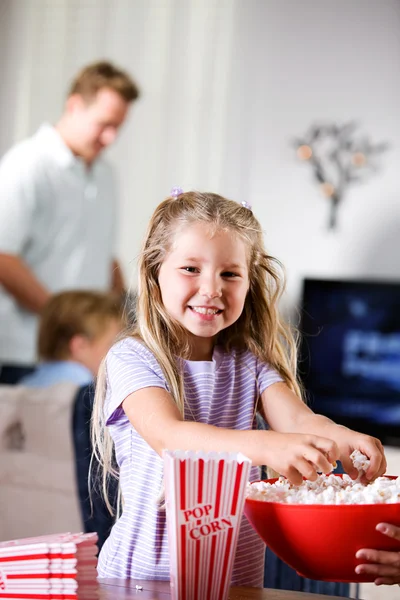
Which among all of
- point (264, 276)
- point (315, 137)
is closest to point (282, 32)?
point (315, 137)

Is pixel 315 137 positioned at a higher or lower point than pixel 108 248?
higher

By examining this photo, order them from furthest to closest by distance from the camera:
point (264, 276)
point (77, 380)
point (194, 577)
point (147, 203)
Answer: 1. point (147, 203)
2. point (77, 380)
3. point (264, 276)
4. point (194, 577)

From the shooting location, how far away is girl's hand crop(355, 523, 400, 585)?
0.90 m

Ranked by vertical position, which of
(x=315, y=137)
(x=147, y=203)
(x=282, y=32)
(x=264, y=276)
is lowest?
(x=264, y=276)

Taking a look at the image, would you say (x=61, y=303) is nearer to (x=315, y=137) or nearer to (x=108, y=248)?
(x=108, y=248)

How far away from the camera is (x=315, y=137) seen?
411 centimetres

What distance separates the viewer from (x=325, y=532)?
0.89m

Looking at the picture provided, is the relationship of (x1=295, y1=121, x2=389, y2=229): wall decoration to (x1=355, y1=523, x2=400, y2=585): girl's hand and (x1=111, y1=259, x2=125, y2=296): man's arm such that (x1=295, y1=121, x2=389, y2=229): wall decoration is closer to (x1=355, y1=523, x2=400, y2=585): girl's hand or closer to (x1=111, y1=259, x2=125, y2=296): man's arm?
(x1=111, y1=259, x2=125, y2=296): man's arm

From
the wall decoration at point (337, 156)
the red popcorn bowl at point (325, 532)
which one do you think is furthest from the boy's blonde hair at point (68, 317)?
the red popcorn bowl at point (325, 532)

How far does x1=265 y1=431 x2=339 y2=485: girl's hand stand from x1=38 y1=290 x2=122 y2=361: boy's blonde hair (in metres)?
3.03

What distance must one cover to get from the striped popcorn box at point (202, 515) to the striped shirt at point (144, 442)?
0.28 meters

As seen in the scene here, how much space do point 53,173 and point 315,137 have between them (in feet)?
4.06

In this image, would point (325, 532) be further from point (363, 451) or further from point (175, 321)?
point (175, 321)

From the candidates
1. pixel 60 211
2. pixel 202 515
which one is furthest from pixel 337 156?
pixel 202 515
